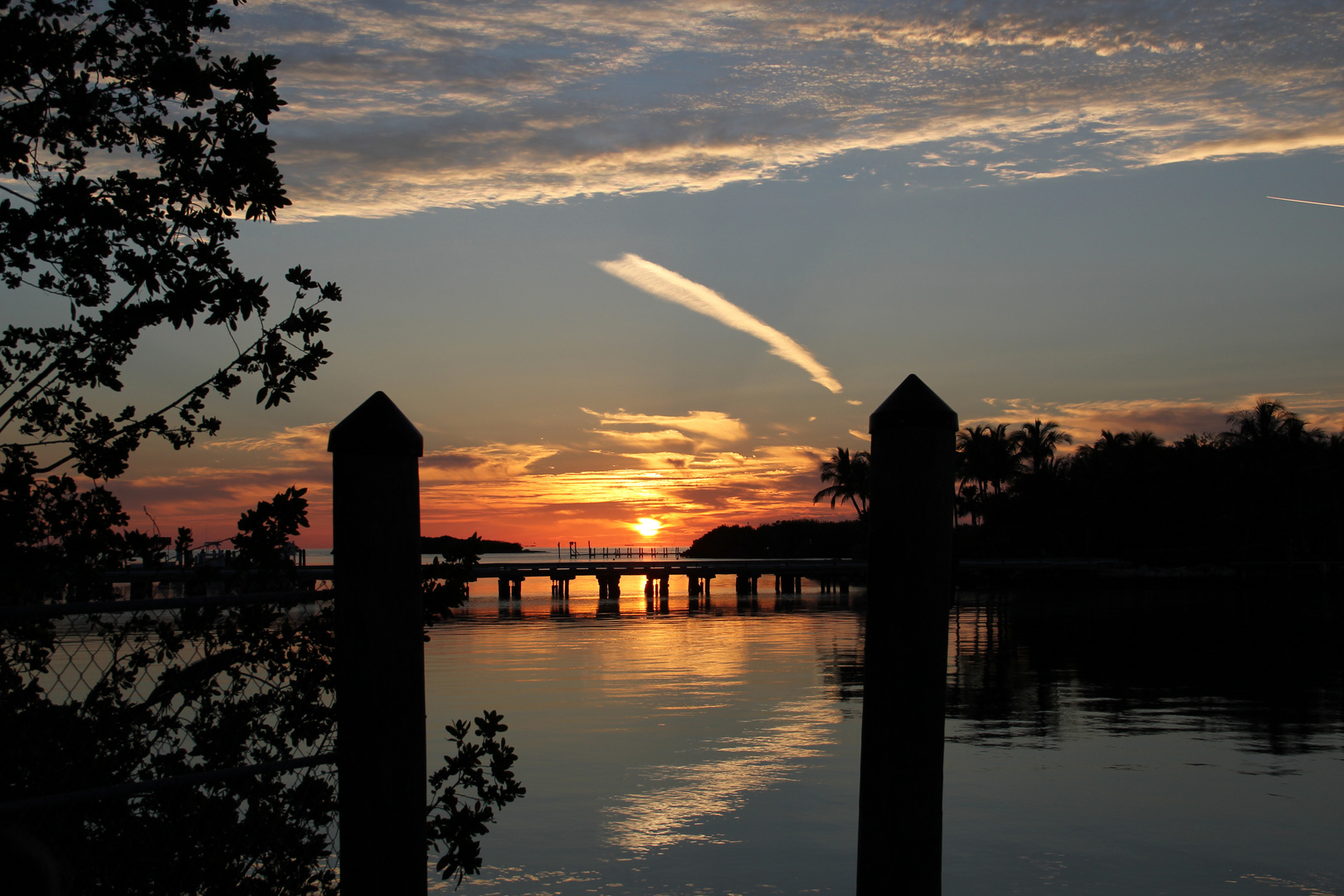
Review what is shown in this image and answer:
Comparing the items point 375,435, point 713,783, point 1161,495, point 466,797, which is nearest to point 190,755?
point 466,797

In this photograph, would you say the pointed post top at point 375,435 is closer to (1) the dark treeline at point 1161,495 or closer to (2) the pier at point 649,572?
(2) the pier at point 649,572

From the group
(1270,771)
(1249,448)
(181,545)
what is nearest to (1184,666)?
(1270,771)

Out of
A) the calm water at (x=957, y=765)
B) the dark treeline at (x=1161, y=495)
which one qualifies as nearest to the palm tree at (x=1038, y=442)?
the dark treeline at (x=1161, y=495)

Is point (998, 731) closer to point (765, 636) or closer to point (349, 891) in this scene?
point (349, 891)

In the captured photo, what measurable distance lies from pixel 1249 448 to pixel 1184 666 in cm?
4933

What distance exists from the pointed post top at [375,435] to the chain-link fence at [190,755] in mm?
506

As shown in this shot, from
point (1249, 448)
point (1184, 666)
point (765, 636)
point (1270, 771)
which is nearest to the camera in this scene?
point (1270, 771)

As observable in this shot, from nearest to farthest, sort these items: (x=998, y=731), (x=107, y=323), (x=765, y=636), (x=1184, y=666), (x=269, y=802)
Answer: (x=269, y=802), (x=107, y=323), (x=998, y=731), (x=1184, y=666), (x=765, y=636)

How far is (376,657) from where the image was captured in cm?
275

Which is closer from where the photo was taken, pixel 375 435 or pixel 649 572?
pixel 375 435

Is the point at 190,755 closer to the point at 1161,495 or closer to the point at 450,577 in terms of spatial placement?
the point at 450,577

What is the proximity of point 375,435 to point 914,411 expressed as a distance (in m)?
1.52

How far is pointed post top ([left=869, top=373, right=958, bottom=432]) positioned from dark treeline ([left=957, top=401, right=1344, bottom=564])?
66949mm

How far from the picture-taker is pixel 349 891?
2777mm
